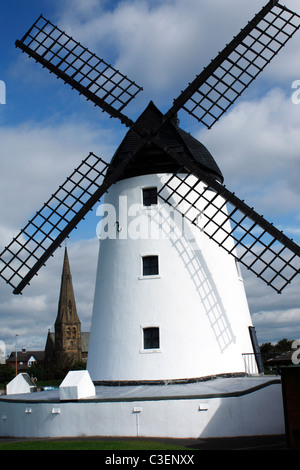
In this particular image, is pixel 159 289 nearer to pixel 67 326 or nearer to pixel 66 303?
pixel 66 303

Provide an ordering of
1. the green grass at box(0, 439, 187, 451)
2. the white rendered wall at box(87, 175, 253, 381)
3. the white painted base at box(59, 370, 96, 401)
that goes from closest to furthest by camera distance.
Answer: the green grass at box(0, 439, 187, 451)
the white painted base at box(59, 370, 96, 401)
the white rendered wall at box(87, 175, 253, 381)

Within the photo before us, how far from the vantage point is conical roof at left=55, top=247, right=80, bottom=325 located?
9331 cm

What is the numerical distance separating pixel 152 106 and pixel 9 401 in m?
10.7

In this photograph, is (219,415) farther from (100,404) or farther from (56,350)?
(56,350)

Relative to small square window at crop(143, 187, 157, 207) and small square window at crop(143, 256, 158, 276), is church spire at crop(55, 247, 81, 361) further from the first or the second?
small square window at crop(143, 256, 158, 276)

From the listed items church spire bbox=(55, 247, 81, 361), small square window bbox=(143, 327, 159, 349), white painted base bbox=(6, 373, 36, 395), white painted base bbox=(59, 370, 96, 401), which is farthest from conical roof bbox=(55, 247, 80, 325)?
white painted base bbox=(59, 370, 96, 401)

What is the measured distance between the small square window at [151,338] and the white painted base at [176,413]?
1.81m

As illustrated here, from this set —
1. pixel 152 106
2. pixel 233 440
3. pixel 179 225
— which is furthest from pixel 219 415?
pixel 152 106

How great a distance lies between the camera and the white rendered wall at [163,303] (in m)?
14.4

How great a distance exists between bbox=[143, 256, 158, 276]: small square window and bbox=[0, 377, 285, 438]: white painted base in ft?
12.6

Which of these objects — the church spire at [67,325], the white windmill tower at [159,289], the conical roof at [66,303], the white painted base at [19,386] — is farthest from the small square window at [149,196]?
the church spire at [67,325]

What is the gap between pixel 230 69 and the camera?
51.9ft

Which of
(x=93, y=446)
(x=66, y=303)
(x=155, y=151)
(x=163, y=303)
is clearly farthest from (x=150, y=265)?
(x=66, y=303)

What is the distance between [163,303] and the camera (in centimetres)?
1472
